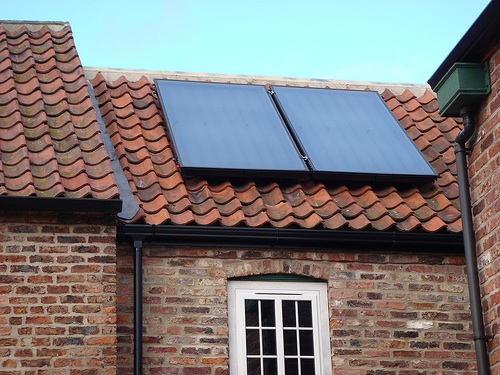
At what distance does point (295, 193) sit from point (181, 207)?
1315 millimetres

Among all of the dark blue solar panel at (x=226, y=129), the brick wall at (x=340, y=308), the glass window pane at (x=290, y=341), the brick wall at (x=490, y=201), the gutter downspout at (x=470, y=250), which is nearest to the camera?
the brick wall at (x=490, y=201)

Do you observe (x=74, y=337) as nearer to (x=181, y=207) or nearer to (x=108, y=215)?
(x=108, y=215)

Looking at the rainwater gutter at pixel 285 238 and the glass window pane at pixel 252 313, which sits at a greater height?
the rainwater gutter at pixel 285 238

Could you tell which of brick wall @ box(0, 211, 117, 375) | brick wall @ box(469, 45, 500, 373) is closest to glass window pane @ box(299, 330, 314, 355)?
brick wall @ box(0, 211, 117, 375)

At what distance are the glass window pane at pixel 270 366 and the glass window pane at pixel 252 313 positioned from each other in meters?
0.37

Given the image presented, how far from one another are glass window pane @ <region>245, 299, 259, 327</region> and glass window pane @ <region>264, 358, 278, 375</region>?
37cm

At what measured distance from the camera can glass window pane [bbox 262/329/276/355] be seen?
408 inches

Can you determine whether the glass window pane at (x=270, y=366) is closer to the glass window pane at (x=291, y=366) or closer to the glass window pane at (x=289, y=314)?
the glass window pane at (x=291, y=366)

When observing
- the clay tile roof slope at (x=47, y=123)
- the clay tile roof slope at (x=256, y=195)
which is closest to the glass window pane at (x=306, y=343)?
the clay tile roof slope at (x=256, y=195)

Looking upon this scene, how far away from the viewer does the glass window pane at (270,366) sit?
1030cm

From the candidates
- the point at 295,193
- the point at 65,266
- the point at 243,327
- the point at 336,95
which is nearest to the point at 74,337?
the point at 65,266

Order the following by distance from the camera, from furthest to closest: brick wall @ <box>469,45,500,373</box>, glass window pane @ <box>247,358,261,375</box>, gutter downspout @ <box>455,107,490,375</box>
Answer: glass window pane @ <box>247,358,261,375</box> → gutter downspout @ <box>455,107,490,375</box> → brick wall @ <box>469,45,500,373</box>

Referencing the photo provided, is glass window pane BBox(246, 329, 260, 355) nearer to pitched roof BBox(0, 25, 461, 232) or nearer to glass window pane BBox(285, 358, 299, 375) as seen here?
glass window pane BBox(285, 358, 299, 375)

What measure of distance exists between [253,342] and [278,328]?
0.28 m
